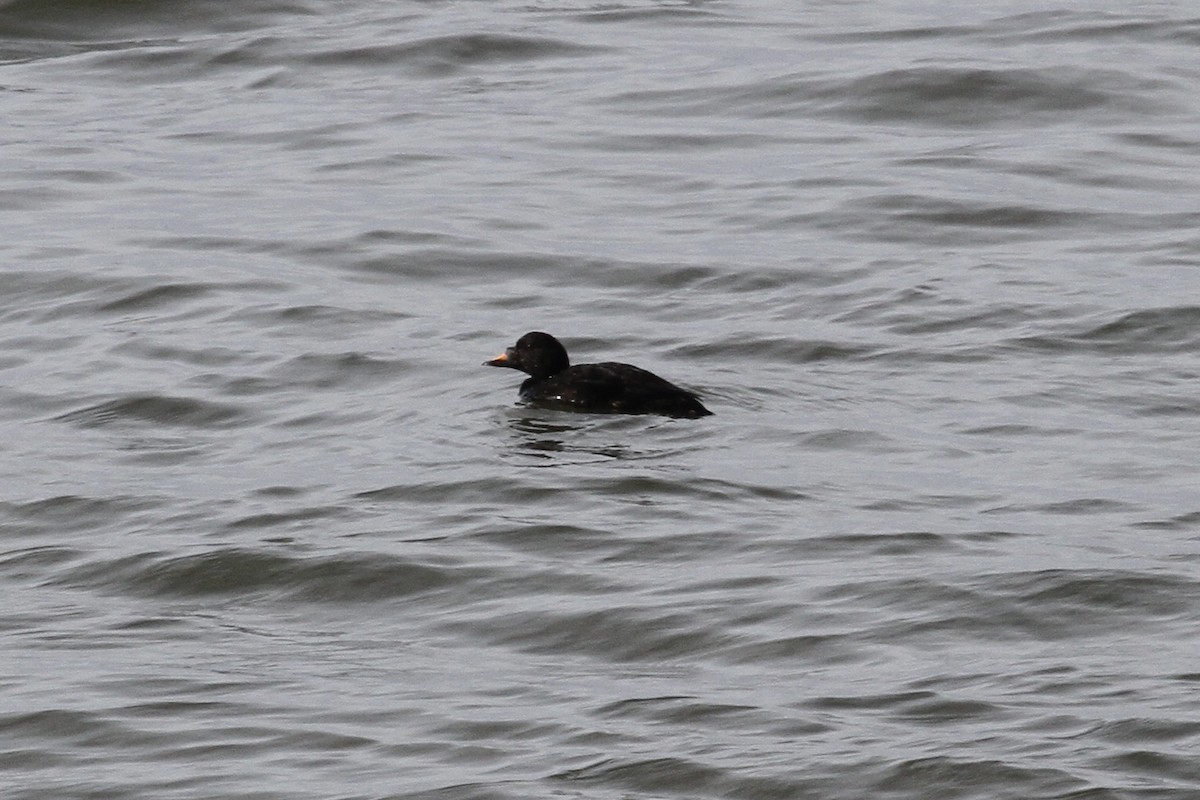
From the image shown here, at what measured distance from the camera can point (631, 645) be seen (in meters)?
8.99

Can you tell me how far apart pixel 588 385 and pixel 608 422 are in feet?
0.62

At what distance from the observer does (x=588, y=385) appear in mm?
12336

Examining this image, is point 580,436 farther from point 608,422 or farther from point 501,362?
point 501,362

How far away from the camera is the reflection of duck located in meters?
12.1

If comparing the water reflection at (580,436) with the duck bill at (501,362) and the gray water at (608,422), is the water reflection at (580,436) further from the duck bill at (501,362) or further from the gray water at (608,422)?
the duck bill at (501,362)

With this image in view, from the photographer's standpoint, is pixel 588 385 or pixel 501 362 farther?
pixel 501 362

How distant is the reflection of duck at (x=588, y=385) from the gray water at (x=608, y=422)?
0.12m

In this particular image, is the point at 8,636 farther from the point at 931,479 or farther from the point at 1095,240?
the point at 1095,240

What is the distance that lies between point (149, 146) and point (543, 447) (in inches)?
336

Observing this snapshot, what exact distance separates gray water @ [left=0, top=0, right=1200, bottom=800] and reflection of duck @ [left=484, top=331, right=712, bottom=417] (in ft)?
0.38

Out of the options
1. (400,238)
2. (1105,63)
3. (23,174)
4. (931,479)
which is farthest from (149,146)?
(931,479)

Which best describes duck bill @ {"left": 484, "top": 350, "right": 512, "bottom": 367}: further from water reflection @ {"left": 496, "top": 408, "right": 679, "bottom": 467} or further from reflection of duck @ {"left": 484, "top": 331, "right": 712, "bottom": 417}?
water reflection @ {"left": 496, "top": 408, "right": 679, "bottom": 467}

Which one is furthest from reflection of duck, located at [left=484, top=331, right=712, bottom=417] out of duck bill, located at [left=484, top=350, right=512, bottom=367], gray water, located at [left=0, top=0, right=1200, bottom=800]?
gray water, located at [left=0, top=0, right=1200, bottom=800]

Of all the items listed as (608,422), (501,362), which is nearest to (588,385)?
(608,422)
